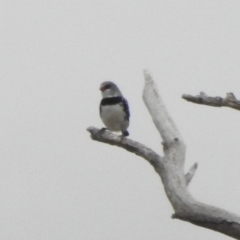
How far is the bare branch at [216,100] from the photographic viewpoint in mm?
5230

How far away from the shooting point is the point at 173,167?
5582mm

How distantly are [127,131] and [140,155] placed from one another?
1.99 metres

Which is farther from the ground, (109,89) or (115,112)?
(109,89)

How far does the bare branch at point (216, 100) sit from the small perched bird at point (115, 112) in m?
2.68

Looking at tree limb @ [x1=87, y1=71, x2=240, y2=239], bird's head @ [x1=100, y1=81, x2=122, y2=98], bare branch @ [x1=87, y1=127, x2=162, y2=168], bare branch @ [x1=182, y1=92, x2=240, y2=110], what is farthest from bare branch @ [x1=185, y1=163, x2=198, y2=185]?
bird's head @ [x1=100, y1=81, x2=122, y2=98]

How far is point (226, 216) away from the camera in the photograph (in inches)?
189

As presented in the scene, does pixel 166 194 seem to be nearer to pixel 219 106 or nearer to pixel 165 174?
pixel 165 174

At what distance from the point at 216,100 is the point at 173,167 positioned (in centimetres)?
65

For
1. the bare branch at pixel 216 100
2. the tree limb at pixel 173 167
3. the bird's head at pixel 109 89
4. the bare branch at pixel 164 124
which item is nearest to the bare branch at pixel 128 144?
the tree limb at pixel 173 167

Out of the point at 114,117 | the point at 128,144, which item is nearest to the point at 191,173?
the point at 128,144

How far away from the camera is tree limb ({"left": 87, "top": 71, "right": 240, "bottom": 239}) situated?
4.86 metres

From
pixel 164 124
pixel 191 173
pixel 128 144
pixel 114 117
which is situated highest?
pixel 114 117

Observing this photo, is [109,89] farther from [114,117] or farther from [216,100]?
[216,100]

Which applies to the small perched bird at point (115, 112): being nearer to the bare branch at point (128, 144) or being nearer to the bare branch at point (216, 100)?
the bare branch at point (128, 144)
